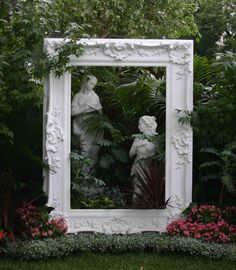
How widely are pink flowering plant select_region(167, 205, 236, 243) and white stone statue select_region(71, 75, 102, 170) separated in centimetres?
136

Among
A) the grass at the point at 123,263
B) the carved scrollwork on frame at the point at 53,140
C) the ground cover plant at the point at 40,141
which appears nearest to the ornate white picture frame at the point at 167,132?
the carved scrollwork on frame at the point at 53,140

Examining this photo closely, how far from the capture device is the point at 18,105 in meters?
7.47

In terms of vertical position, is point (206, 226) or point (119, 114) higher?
point (119, 114)

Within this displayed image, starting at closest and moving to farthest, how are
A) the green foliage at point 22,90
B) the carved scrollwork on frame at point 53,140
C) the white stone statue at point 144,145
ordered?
the green foliage at point 22,90 → the carved scrollwork on frame at point 53,140 → the white stone statue at point 144,145

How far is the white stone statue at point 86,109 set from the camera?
7.88m

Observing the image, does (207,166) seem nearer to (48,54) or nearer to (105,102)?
(105,102)

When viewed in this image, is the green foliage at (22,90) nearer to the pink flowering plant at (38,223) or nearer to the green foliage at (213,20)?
the pink flowering plant at (38,223)

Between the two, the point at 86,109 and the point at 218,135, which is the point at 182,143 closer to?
the point at 218,135

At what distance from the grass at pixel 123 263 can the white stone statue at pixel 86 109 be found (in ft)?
5.07

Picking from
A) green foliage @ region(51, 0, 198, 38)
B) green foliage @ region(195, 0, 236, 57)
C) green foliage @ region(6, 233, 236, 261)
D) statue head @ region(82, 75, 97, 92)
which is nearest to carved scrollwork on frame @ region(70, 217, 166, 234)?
green foliage @ region(6, 233, 236, 261)

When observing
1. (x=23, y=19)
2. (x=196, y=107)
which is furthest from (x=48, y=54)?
(x=196, y=107)

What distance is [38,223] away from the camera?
283 inches

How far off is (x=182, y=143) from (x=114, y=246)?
4.86ft

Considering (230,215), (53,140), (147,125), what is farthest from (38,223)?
(230,215)
